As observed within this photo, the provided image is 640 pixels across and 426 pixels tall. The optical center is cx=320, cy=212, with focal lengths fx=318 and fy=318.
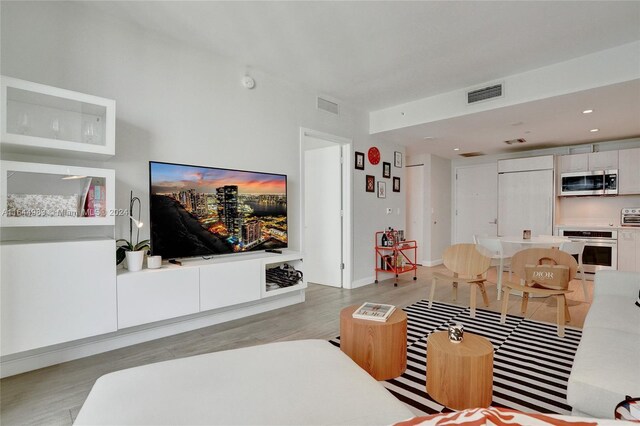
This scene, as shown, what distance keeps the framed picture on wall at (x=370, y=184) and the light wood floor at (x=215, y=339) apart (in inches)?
58.9

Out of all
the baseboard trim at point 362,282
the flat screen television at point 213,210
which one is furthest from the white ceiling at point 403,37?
the baseboard trim at point 362,282

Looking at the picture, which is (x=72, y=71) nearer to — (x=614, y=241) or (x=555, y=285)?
(x=555, y=285)

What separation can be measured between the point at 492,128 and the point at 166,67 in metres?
4.32

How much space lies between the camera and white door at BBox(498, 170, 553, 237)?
5773 mm

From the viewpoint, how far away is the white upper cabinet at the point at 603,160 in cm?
525

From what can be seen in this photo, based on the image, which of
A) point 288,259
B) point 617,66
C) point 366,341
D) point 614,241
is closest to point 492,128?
point 617,66

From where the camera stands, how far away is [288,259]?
11.6 ft

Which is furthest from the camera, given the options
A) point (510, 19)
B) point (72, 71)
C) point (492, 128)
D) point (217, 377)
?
point (492, 128)

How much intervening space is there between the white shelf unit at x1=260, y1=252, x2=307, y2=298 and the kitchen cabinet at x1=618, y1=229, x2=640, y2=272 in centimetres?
513

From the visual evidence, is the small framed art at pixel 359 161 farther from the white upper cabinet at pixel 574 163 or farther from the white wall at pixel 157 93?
the white upper cabinet at pixel 574 163

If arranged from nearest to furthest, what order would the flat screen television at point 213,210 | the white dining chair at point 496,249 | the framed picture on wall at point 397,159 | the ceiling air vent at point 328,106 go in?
the flat screen television at point 213,210, the white dining chair at point 496,249, the ceiling air vent at point 328,106, the framed picture on wall at point 397,159

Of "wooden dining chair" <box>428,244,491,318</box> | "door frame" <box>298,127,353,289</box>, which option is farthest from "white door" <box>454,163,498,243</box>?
"door frame" <box>298,127,353,289</box>

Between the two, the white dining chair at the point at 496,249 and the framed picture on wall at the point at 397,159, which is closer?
the white dining chair at the point at 496,249

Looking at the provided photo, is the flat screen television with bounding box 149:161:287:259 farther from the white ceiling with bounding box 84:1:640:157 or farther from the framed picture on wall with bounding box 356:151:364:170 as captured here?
the framed picture on wall with bounding box 356:151:364:170
